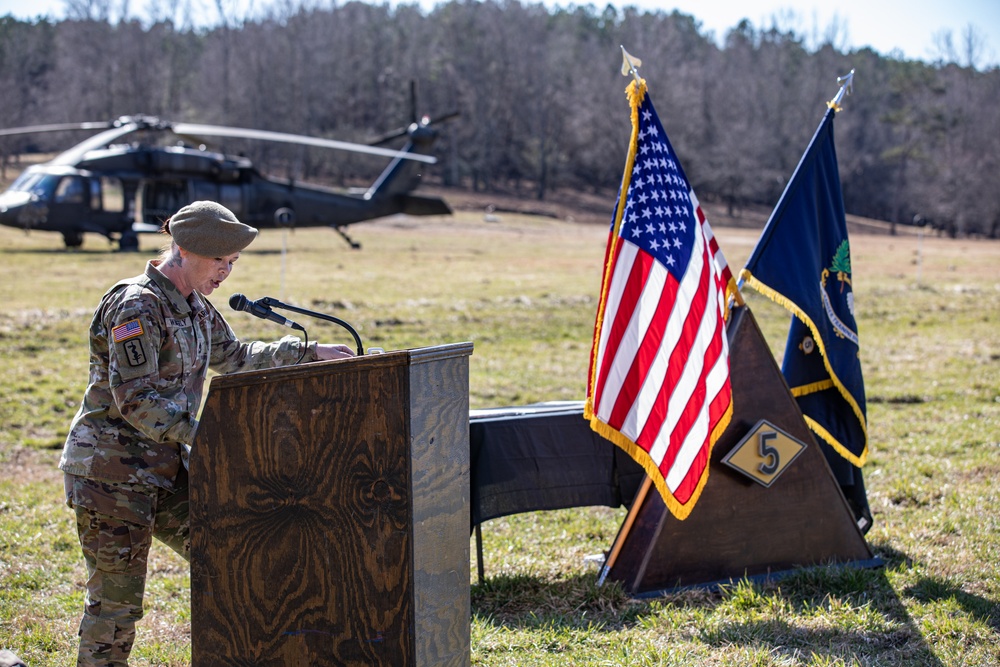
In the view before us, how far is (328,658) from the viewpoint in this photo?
8.41ft

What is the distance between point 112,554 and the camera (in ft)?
9.64

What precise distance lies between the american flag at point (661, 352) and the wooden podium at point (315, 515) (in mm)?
1634

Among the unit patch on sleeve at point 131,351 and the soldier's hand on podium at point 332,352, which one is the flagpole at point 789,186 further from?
the unit patch on sleeve at point 131,351

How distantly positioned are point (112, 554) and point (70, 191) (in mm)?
22261

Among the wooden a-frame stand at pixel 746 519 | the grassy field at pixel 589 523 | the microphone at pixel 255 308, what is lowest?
the grassy field at pixel 589 523

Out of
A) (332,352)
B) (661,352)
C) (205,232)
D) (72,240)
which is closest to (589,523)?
(661,352)

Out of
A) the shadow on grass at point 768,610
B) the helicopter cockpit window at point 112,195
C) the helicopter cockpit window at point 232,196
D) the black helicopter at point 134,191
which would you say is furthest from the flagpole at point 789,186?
the helicopter cockpit window at point 112,195

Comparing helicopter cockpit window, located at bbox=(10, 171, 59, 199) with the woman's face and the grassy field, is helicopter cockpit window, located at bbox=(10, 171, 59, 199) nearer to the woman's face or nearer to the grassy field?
the grassy field

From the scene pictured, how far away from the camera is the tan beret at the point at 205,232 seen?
294 centimetres

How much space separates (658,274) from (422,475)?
6.22ft

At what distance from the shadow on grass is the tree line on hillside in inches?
2211

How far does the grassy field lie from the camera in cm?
374

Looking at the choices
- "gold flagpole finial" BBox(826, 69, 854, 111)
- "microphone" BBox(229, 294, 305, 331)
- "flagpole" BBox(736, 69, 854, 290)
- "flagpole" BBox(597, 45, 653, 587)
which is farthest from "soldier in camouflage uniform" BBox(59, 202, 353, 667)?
"gold flagpole finial" BBox(826, 69, 854, 111)

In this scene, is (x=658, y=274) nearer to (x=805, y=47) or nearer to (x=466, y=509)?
(x=466, y=509)
